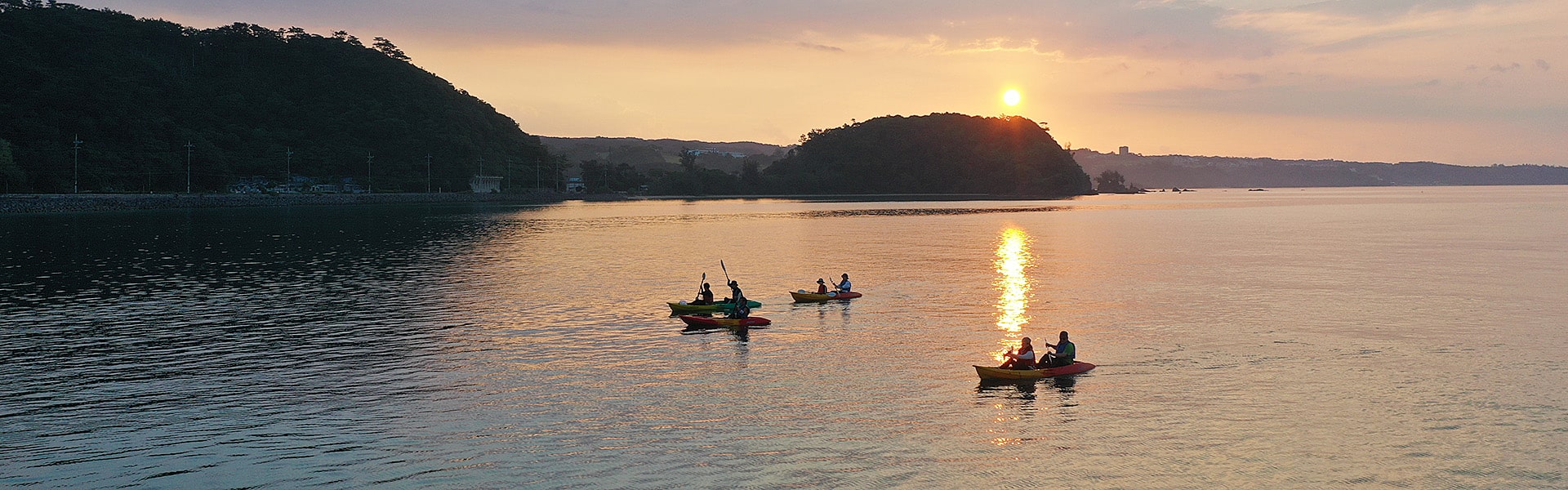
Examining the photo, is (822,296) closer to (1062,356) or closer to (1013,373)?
(1062,356)

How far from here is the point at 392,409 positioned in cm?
3066

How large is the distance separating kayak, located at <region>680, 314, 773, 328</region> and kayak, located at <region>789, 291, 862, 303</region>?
31.5 feet

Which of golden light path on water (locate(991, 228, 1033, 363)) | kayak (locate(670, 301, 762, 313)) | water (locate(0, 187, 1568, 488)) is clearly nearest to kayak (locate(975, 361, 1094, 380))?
water (locate(0, 187, 1568, 488))

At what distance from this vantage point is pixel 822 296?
57.2 metres

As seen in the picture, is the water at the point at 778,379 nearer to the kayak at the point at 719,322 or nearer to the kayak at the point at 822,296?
the kayak at the point at 822,296

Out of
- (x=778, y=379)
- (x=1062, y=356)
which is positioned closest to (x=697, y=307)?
(x=778, y=379)

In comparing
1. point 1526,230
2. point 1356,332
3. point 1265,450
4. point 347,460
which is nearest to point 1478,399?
point 1265,450

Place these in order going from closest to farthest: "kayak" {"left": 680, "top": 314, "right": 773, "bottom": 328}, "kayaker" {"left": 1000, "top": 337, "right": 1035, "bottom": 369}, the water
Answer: the water
"kayaker" {"left": 1000, "top": 337, "right": 1035, "bottom": 369}
"kayak" {"left": 680, "top": 314, "right": 773, "bottom": 328}

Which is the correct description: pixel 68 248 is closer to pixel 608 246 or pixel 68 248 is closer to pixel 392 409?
pixel 608 246

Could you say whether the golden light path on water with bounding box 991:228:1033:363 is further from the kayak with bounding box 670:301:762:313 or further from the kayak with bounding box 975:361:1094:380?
the kayak with bounding box 670:301:762:313

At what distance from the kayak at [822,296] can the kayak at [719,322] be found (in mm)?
9614

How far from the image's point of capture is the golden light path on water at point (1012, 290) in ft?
153

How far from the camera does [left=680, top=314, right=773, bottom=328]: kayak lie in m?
47.0

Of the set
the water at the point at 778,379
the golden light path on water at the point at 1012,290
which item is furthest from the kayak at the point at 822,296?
the golden light path on water at the point at 1012,290
